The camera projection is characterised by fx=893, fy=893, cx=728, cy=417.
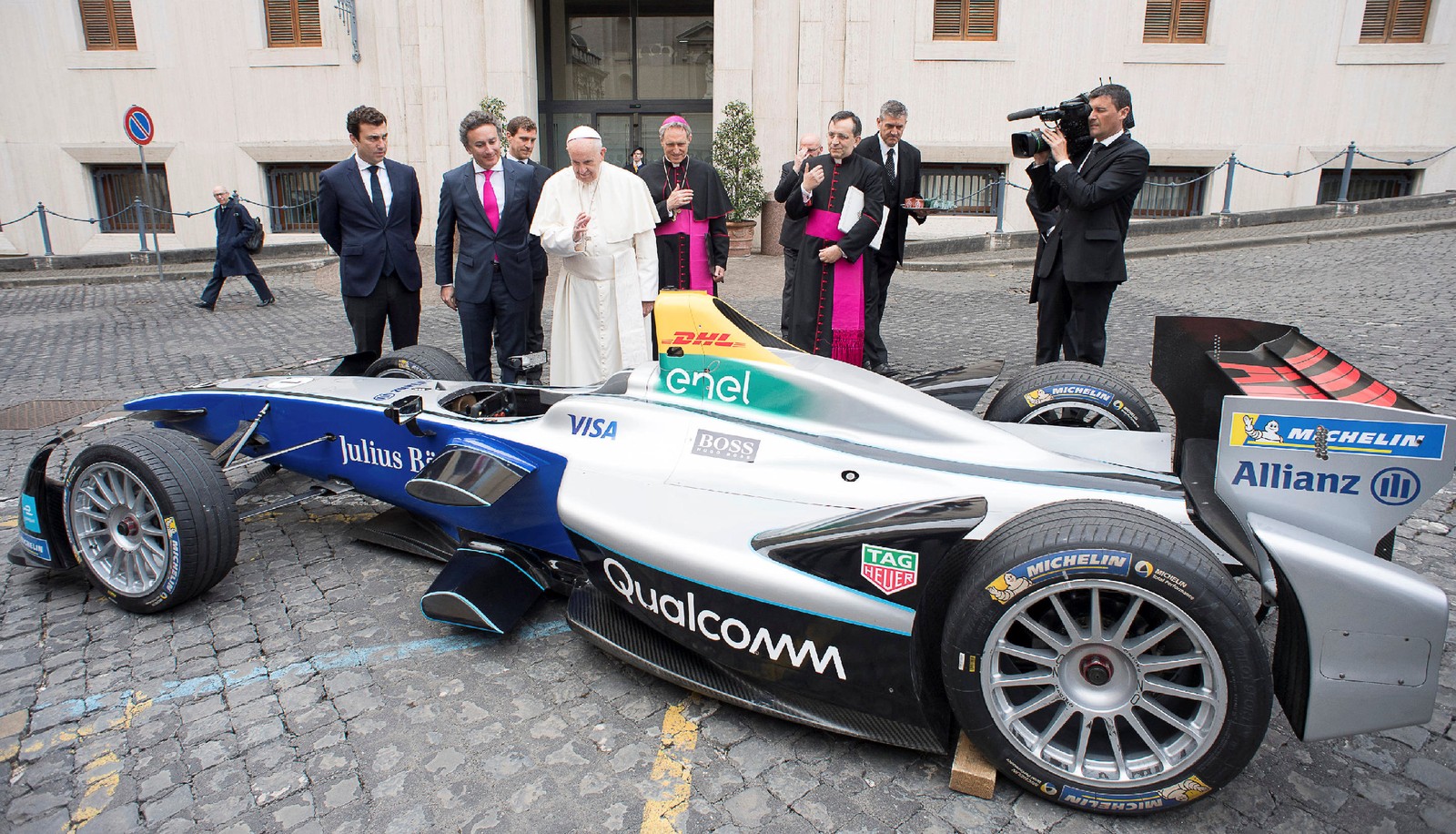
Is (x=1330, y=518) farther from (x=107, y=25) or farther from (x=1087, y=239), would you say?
(x=107, y=25)

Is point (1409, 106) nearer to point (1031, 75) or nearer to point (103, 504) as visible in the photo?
point (1031, 75)

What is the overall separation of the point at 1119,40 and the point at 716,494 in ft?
50.0

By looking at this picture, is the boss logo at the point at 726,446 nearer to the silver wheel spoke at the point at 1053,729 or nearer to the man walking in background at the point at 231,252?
the silver wheel spoke at the point at 1053,729

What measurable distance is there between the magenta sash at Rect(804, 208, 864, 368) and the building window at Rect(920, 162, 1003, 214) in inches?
390

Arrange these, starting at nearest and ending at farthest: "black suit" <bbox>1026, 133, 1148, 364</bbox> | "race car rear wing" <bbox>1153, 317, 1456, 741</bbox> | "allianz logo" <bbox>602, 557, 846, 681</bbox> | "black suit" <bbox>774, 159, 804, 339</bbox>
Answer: "race car rear wing" <bbox>1153, 317, 1456, 741</bbox> < "allianz logo" <bbox>602, 557, 846, 681</bbox> < "black suit" <bbox>1026, 133, 1148, 364</bbox> < "black suit" <bbox>774, 159, 804, 339</bbox>

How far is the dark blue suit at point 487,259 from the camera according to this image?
6.18 m

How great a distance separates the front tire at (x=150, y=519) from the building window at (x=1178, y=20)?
53.7 feet

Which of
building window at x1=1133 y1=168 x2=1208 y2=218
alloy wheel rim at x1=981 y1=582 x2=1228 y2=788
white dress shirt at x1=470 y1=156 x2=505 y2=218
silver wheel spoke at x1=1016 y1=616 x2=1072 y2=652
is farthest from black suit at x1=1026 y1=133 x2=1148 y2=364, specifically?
building window at x1=1133 y1=168 x2=1208 y2=218

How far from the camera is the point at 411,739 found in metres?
2.85

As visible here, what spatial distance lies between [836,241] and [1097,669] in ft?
15.1

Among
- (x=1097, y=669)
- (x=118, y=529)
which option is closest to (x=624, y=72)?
(x=118, y=529)

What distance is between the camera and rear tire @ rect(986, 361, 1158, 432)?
3.82m

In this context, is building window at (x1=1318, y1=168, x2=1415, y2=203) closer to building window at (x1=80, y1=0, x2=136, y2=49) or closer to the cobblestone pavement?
the cobblestone pavement

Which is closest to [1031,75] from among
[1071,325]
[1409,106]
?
[1409,106]
